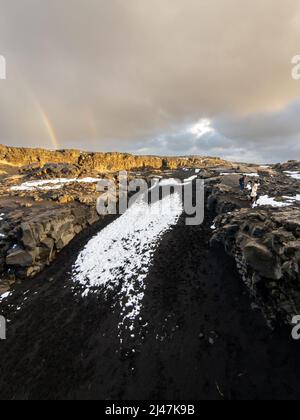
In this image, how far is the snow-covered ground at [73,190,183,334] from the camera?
1594 cm

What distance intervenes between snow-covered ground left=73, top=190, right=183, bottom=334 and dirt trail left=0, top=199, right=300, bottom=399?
83cm

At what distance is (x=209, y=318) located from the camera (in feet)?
42.7

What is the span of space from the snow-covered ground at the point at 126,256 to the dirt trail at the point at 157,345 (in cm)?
83

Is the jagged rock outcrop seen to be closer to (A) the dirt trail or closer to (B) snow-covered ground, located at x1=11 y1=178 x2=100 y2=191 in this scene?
(A) the dirt trail

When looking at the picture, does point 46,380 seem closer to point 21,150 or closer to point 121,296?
point 121,296

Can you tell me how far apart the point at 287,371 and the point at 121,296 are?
10860 millimetres

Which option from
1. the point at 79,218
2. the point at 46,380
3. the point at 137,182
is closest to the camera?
the point at 46,380

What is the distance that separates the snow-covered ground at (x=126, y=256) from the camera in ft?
52.3

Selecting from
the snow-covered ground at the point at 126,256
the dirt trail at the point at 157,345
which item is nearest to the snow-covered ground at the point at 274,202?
the dirt trail at the point at 157,345

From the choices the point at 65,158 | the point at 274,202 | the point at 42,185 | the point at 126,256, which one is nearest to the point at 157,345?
the point at 126,256

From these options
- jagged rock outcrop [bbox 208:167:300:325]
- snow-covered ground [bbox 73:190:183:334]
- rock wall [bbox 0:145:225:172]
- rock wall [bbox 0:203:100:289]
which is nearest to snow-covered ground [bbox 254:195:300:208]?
jagged rock outcrop [bbox 208:167:300:325]

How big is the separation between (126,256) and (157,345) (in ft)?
30.5

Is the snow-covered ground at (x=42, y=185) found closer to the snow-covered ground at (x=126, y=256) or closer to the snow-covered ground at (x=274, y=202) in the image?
the snow-covered ground at (x=126, y=256)

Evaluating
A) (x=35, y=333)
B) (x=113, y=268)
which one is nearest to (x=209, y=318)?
(x=113, y=268)
